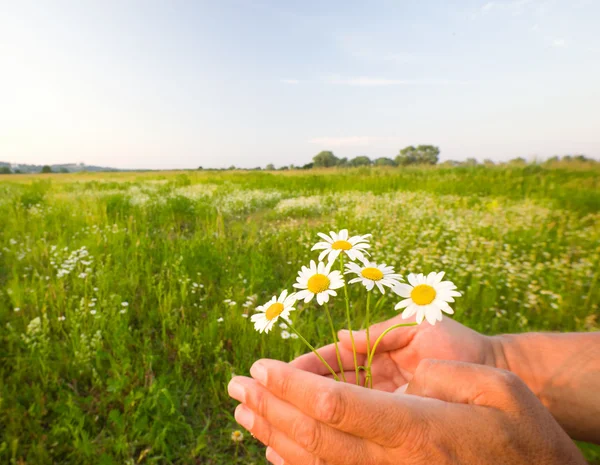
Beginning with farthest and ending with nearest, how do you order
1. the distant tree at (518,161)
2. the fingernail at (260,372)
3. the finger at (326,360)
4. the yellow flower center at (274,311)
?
the distant tree at (518,161) → the finger at (326,360) → the yellow flower center at (274,311) → the fingernail at (260,372)

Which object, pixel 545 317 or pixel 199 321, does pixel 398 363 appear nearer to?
pixel 199 321

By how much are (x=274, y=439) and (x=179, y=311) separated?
203 centimetres

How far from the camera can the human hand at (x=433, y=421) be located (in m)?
0.72

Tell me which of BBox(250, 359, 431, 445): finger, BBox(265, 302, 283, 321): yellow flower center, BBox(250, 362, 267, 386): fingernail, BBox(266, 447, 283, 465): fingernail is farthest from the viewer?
BBox(266, 447, 283, 465): fingernail

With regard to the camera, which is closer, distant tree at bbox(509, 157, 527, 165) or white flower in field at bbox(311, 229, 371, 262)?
white flower in field at bbox(311, 229, 371, 262)

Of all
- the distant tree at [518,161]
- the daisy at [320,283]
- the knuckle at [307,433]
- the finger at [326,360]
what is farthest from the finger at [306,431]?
the distant tree at [518,161]

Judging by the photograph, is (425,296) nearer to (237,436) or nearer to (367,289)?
(367,289)

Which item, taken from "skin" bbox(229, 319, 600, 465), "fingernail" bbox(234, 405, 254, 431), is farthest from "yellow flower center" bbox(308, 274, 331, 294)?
"fingernail" bbox(234, 405, 254, 431)

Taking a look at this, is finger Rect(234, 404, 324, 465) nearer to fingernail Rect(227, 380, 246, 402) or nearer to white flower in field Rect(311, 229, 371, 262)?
fingernail Rect(227, 380, 246, 402)

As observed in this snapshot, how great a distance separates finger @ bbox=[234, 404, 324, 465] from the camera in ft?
2.89

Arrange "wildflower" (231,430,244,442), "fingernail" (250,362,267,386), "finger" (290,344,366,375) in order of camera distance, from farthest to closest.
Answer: "wildflower" (231,430,244,442)
"finger" (290,344,366,375)
"fingernail" (250,362,267,386)

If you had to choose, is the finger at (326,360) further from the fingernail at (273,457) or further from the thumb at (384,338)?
the fingernail at (273,457)

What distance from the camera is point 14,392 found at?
1.87 m

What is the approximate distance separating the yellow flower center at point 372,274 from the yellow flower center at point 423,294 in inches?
4.2
